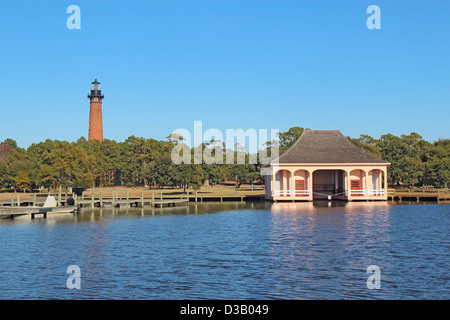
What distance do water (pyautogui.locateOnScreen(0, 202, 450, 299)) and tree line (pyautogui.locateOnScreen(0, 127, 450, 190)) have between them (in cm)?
3918

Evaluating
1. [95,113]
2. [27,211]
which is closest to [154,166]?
[95,113]

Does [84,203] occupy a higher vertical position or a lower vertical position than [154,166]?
lower

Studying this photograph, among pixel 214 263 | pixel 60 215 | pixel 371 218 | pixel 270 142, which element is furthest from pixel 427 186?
pixel 214 263

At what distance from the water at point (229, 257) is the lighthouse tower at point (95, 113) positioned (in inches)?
3550

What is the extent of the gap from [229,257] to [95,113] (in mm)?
112127

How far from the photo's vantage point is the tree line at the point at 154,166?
88069 mm

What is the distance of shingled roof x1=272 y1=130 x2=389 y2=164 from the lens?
6059 centimetres

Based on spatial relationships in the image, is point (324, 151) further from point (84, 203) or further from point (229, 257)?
point (229, 257)

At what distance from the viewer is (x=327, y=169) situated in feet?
205

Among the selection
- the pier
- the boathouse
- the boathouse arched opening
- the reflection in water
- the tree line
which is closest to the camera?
the reflection in water

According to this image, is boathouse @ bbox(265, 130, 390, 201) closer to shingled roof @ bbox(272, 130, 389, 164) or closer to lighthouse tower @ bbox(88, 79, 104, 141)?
shingled roof @ bbox(272, 130, 389, 164)

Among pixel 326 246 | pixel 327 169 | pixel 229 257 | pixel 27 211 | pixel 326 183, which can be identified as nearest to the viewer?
pixel 229 257

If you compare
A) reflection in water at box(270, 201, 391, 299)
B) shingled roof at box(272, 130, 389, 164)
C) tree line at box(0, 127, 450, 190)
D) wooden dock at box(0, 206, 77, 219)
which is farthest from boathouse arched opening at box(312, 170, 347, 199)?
wooden dock at box(0, 206, 77, 219)
